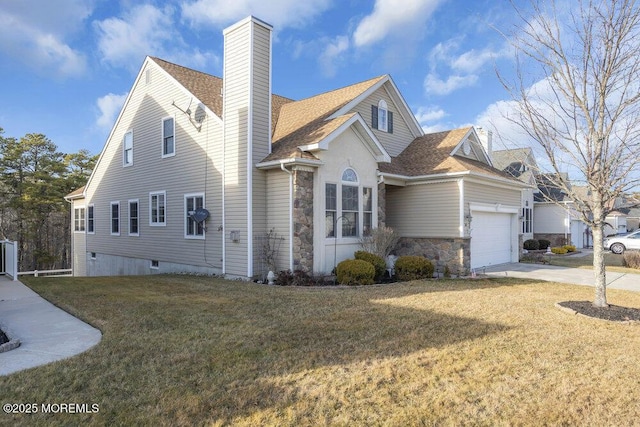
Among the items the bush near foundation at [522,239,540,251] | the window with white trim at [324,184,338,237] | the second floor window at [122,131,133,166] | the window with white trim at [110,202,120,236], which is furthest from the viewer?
the bush near foundation at [522,239,540,251]

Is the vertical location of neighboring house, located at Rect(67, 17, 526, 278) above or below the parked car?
above

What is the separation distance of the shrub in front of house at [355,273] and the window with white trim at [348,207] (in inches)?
49.3

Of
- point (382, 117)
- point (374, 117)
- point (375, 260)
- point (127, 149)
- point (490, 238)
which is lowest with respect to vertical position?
point (375, 260)

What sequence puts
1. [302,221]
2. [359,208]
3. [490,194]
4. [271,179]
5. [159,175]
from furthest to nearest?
[159,175] → [490,194] → [359,208] → [271,179] → [302,221]

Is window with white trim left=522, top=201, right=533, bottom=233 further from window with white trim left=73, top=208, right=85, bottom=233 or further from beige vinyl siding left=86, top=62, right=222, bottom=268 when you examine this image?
window with white trim left=73, top=208, right=85, bottom=233

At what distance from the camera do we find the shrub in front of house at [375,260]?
10883 millimetres

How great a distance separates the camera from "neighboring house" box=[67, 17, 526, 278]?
428 inches

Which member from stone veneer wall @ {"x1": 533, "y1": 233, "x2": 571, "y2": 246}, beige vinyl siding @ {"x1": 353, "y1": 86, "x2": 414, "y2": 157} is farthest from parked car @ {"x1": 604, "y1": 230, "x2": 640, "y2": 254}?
beige vinyl siding @ {"x1": 353, "y1": 86, "x2": 414, "y2": 157}

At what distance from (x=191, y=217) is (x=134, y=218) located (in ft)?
15.6

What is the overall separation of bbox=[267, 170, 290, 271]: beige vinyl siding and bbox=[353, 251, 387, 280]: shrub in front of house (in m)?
2.15

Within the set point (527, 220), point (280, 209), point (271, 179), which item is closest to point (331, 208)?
point (280, 209)

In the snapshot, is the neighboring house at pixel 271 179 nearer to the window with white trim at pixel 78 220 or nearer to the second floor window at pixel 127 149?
the second floor window at pixel 127 149

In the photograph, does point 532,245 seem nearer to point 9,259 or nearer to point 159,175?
point 159,175

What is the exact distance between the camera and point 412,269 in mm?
11219
